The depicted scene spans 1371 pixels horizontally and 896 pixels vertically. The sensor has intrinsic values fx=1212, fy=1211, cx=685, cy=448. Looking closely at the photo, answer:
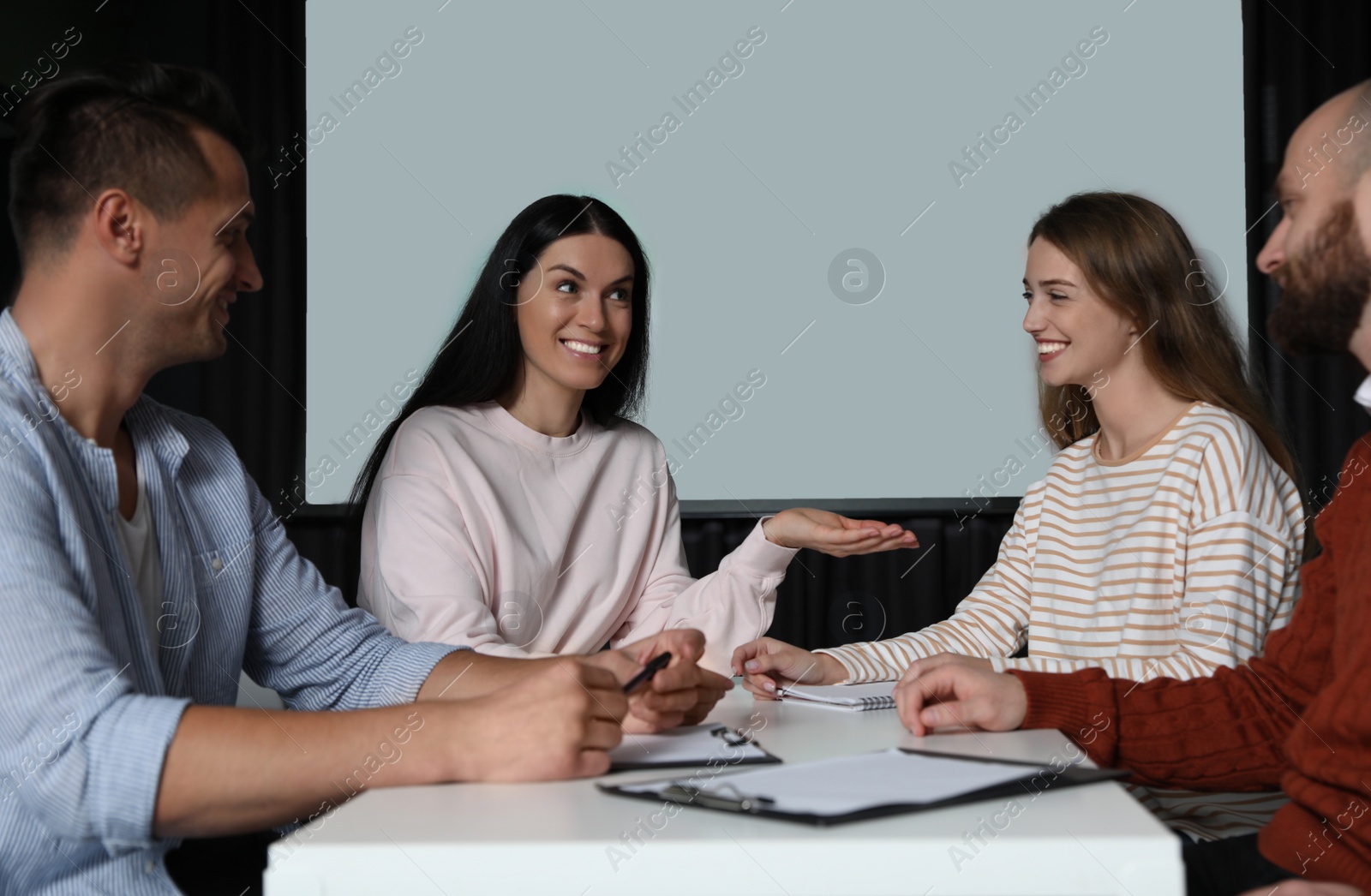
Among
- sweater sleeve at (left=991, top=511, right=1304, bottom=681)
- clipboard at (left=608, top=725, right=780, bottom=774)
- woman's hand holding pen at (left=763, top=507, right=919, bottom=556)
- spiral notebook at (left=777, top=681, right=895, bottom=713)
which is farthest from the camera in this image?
woman's hand holding pen at (left=763, top=507, right=919, bottom=556)

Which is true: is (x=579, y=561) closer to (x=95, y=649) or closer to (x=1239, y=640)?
(x=1239, y=640)

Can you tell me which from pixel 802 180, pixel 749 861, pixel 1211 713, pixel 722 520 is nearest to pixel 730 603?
pixel 1211 713

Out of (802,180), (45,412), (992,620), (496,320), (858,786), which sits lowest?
(992,620)

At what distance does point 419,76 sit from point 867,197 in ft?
5.07

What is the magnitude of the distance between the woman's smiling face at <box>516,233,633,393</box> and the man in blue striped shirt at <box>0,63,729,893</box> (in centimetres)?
75

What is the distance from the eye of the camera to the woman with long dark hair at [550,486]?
6.63 ft

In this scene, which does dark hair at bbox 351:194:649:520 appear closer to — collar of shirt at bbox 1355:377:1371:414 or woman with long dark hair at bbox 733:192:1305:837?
woman with long dark hair at bbox 733:192:1305:837

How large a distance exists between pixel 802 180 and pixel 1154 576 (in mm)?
2532

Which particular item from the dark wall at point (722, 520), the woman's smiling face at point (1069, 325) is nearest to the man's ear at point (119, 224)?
the woman's smiling face at point (1069, 325)

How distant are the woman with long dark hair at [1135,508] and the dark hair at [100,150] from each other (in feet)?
2.97

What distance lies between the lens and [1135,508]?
1856 millimetres

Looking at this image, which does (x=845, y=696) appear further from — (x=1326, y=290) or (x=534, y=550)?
(x=534, y=550)

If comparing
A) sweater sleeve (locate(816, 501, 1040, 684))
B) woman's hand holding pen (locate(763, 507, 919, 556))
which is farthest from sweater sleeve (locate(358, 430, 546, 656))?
sweater sleeve (locate(816, 501, 1040, 684))

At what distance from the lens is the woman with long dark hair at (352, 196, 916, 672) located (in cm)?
202
